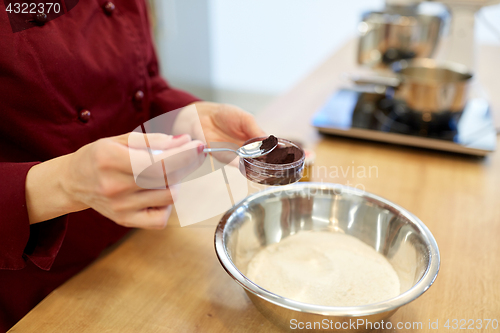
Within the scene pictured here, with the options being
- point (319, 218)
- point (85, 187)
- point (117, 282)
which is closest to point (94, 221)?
point (117, 282)

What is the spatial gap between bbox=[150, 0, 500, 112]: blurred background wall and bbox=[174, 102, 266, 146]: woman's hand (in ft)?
7.77

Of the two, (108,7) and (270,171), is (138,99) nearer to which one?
(108,7)

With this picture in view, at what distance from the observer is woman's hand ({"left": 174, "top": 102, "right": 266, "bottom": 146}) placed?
663mm

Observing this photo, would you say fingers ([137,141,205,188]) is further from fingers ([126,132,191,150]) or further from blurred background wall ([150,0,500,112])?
blurred background wall ([150,0,500,112])

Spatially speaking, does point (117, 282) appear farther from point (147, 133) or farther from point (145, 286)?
point (147, 133)

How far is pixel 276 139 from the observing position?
1.95 feet

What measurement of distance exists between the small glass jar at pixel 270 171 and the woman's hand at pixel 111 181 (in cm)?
8

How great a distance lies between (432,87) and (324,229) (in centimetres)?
57

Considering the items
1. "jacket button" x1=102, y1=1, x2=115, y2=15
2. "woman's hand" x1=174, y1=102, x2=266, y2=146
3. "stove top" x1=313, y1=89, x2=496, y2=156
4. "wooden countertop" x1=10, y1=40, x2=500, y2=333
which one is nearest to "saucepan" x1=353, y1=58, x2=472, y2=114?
"stove top" x1=313, y1=89, x2=496, y2=156

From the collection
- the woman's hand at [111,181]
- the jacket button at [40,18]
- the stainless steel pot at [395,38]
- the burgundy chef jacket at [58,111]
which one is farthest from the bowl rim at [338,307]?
the stainless steel pot at [395,38]

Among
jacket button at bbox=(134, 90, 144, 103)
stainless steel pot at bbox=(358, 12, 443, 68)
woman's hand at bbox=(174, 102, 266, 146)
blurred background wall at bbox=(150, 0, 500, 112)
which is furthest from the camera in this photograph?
blurred background wall at bbox=(150, 0, 500, 112)

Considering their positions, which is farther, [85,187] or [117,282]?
[117,282]

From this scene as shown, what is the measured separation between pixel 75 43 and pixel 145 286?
399 millimetres

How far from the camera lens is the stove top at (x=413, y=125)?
1.08 m
